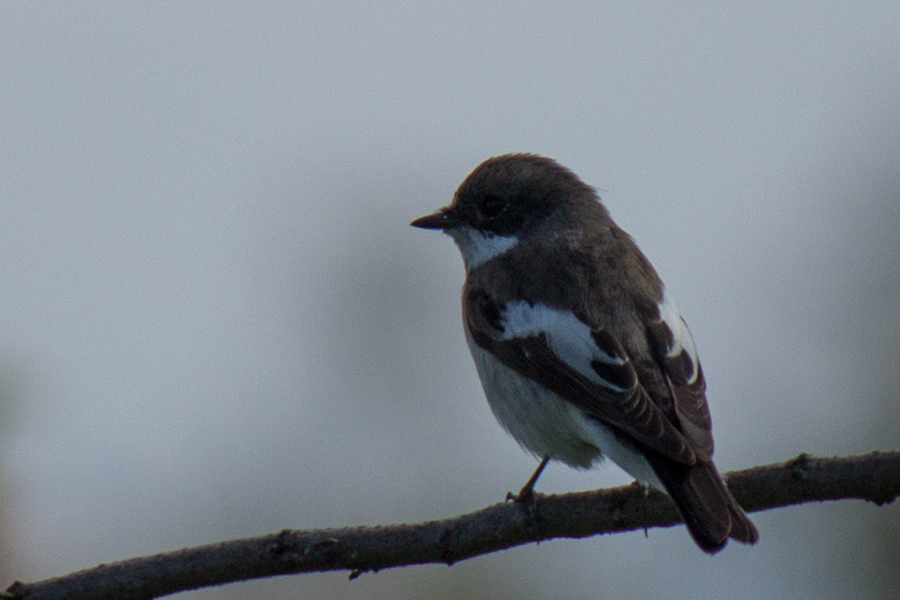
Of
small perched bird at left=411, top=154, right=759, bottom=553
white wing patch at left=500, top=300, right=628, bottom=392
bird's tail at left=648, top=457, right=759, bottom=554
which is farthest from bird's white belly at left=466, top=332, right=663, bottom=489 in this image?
bird's tail at left=648, top=457, right=759, bottom=554

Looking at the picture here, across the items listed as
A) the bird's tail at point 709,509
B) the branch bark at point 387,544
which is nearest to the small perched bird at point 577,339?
the bird's tail at point 709,509

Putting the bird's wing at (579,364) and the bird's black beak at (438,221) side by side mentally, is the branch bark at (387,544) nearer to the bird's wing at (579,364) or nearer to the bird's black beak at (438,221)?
the bird's wing at (579,364)

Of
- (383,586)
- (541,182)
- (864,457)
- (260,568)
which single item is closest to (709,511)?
(864,457)

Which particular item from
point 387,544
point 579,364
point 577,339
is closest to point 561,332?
point 577,339

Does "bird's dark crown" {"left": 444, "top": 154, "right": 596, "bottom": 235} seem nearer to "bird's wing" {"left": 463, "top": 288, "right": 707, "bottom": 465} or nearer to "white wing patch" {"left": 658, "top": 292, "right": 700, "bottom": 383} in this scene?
"bird's wing" {"left": 463, "top": 288, "right": 707, "bottom": 465}

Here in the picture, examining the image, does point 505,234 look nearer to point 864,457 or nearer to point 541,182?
point 541,182

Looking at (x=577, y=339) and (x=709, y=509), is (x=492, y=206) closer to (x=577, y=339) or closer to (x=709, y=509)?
(x=577, y=339)
